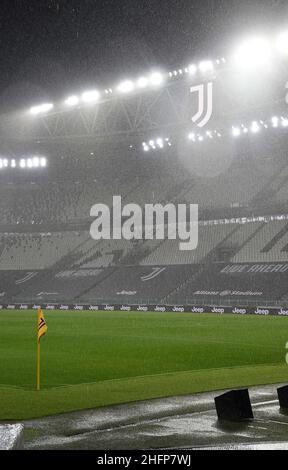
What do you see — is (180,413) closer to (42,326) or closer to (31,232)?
(42,326)

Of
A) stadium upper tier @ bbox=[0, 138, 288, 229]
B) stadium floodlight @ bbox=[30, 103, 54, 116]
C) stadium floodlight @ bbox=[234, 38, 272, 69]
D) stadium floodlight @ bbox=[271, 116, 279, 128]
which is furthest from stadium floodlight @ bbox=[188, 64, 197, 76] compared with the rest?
stadium floodlight @ bbox=[30, 103, 54, 116]

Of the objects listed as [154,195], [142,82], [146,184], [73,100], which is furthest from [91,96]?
[146,184]

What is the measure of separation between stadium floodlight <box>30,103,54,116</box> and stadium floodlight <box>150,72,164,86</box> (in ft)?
42.3

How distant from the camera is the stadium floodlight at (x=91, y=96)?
171ft

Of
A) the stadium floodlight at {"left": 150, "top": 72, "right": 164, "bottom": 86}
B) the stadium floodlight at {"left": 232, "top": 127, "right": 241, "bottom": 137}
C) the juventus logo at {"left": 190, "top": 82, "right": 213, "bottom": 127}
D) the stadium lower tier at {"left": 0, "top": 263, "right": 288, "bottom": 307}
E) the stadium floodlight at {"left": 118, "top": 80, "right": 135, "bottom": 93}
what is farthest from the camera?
the stadium floodlight at {"left": 232, "top": 127, "right": 241, "bottom": 137}

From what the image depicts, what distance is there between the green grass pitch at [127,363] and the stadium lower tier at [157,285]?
16552 mm

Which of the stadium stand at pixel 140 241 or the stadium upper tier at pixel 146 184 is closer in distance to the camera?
the stadium stand at pixel 140 241

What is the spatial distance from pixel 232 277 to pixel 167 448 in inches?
1692

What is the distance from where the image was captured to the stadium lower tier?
48406mm

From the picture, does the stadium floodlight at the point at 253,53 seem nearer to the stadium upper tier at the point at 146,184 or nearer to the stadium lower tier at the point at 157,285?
the stadium upper tier at the point at 146,184

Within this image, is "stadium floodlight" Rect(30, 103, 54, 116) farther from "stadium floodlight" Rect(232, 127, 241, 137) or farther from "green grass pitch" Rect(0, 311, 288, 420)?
"green grass pitch" Rect(0, 311, 288, 420)

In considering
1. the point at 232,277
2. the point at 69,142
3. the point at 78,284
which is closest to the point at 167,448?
the point at 232,277

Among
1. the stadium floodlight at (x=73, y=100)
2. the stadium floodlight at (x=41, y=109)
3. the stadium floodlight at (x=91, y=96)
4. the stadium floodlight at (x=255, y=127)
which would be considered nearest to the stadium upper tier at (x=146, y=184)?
the stadium floodlight at (x=255, y=127)

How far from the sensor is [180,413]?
1141 cm
